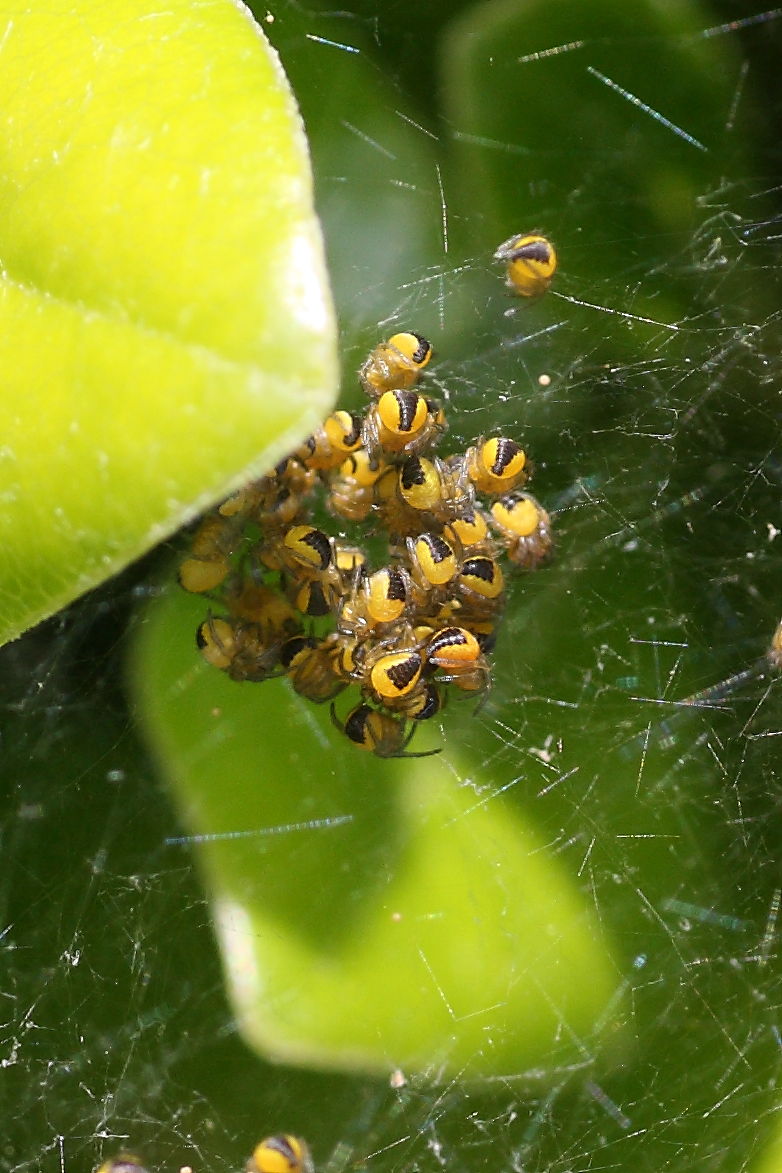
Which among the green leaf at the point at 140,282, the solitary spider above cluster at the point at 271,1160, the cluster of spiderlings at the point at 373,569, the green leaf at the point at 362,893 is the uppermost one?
the green leaf at the point at 140,282

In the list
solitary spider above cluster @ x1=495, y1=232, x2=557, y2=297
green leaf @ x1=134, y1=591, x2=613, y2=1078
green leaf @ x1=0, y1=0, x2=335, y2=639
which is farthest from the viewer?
solitary spider above cluster @ x1=495, y1=232, x2=557, y2=297

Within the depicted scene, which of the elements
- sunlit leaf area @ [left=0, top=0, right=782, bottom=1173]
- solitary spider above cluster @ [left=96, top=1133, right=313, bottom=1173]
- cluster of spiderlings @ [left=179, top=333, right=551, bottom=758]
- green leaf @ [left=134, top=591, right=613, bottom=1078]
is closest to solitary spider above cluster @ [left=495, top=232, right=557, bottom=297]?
sunlit leaf area @ [left=0, top=0, right=782, bottom=1173]

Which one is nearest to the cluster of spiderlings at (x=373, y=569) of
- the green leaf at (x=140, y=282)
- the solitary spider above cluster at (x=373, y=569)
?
the solitary spider above cluster at (x=373, y=569)

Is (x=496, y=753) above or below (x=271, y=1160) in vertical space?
above

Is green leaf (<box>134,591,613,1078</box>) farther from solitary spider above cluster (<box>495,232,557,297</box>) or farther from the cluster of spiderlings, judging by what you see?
solitary spider above cluster (<box>495,232,557,297</box>)

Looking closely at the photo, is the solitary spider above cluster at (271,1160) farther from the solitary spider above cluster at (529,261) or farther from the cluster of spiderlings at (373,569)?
the solitary spider above cluster at (529,261)

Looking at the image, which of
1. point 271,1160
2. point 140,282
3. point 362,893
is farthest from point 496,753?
point 140,282

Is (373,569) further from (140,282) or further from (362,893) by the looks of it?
(140,282)
